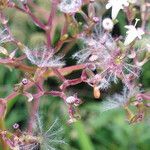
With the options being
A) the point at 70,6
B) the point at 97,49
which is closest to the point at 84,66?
the point at 97,49

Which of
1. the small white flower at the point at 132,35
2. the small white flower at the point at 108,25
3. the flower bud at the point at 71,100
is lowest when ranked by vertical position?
the flower bud at the point at 71,100

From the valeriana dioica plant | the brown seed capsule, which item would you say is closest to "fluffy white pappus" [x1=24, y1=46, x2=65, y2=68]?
the valeriana dioica plant

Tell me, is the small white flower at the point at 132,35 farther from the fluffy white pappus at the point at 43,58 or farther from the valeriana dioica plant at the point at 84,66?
the fluffy white pappus at the point at 43,58

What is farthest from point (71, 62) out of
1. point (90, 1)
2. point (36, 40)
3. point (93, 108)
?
point (90, 1)

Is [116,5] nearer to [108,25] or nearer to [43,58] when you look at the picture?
[108,25]

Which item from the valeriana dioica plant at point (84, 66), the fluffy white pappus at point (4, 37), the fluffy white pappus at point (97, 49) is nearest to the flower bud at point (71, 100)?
the valeriana dioica plant at point (84, 66)

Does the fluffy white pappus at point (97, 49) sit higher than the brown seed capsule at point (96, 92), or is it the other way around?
the fluffy white pappus at point (97, 49)

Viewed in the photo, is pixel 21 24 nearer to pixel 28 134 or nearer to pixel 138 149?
pixel 138 149
